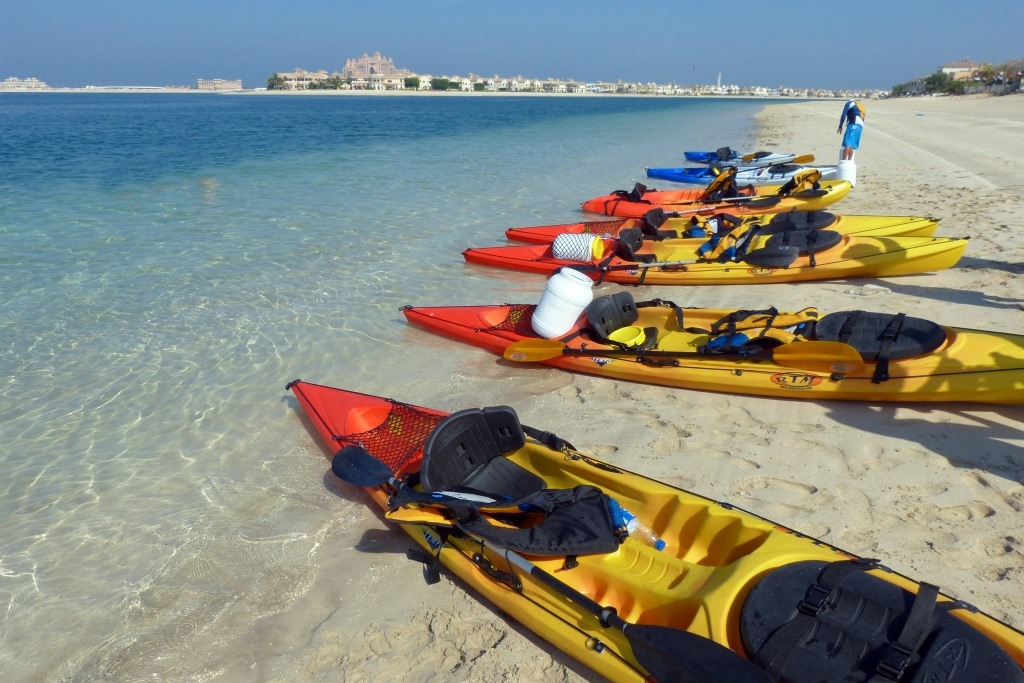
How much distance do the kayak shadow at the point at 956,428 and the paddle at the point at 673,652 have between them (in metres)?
2.66

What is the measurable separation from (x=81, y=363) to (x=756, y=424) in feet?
20.7

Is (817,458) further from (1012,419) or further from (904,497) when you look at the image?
(1012,419)

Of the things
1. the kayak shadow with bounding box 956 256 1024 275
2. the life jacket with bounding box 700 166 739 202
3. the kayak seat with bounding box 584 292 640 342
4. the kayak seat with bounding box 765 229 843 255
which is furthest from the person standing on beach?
the kayak seat with bounding box 584 292 640 342

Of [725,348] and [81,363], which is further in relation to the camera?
[81,363]

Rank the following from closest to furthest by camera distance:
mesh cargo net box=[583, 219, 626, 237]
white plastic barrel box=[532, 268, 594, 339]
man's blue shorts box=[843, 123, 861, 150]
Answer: white plastic barrel box=[532, 268, 594, 339] < mesh cargo net box=[583, 219, 626, 237] < man's blue shorts box=[843, 123, 861, 150]

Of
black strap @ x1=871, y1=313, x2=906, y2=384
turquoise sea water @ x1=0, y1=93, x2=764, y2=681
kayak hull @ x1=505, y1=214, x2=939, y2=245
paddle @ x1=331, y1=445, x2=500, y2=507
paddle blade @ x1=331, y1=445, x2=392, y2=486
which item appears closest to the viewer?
paddle @ x1=331, y1=445, x2=500, y2=507

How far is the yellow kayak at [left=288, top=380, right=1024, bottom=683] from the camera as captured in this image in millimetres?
2344

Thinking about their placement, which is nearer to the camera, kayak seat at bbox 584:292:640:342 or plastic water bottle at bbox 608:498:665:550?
plastic water bottle at bbox 608:498:665:550

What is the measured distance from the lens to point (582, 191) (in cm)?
1606

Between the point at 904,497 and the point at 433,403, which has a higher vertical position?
the point at 904,497

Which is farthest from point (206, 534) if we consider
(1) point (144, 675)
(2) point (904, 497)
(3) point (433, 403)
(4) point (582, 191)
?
(4) point (582, 191)

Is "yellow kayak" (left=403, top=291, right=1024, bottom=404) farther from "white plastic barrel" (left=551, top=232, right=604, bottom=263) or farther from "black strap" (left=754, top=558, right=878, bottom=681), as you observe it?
"white plastic barrel" (left=551, top=232, right=604, bottom=263)

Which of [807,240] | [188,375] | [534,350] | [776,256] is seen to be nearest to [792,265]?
[776,256]

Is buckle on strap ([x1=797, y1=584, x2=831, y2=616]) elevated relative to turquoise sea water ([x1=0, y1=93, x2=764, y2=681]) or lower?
Answer: elevated
